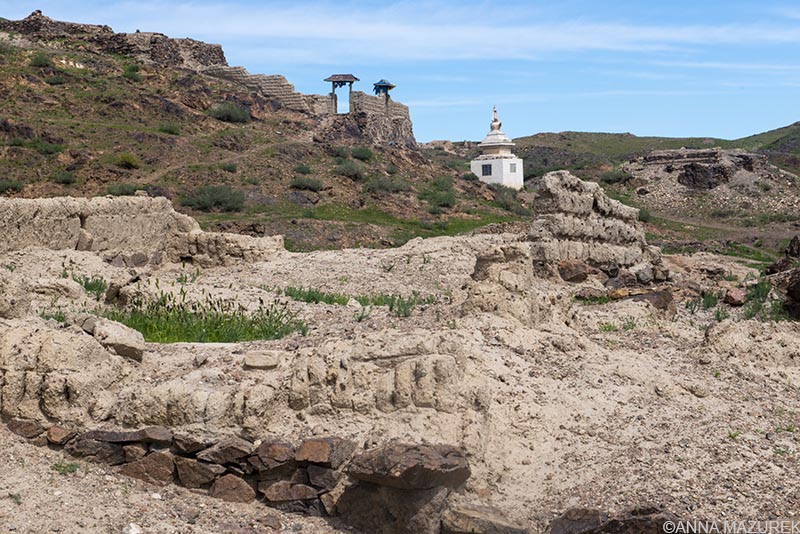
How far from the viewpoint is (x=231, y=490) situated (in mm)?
6094

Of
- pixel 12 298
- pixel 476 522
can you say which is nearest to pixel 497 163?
pixel 12 298

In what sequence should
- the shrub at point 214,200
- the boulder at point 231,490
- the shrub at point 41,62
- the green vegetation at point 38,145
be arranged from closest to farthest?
the boulder at point 231,490, the shrub at point 214,200, the green vegetation at point 38,145, the shrub at point 41,62

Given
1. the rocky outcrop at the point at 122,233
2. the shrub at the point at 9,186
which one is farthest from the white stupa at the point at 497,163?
the rocky outcrop at the point at 122,233

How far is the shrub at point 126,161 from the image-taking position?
29484 mm

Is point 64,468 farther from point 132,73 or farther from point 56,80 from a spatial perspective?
point 132,73

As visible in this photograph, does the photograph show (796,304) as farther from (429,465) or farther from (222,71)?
(222,71)

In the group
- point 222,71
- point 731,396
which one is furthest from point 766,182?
point 731,396

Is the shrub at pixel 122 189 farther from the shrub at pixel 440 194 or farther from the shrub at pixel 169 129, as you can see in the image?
the shrub at pixel 440 194

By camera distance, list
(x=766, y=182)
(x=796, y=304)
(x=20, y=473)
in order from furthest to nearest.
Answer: (x=766, y=182) < (x=796, y=304) < (x=20, y=473)

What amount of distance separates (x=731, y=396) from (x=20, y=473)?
16.7 feet

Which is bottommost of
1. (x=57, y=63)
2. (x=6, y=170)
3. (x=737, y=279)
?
(x=737, y=279)

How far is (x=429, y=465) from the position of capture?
5621 millimetres

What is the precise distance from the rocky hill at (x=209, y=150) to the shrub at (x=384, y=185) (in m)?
0.05

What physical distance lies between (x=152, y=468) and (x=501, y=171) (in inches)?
1393
